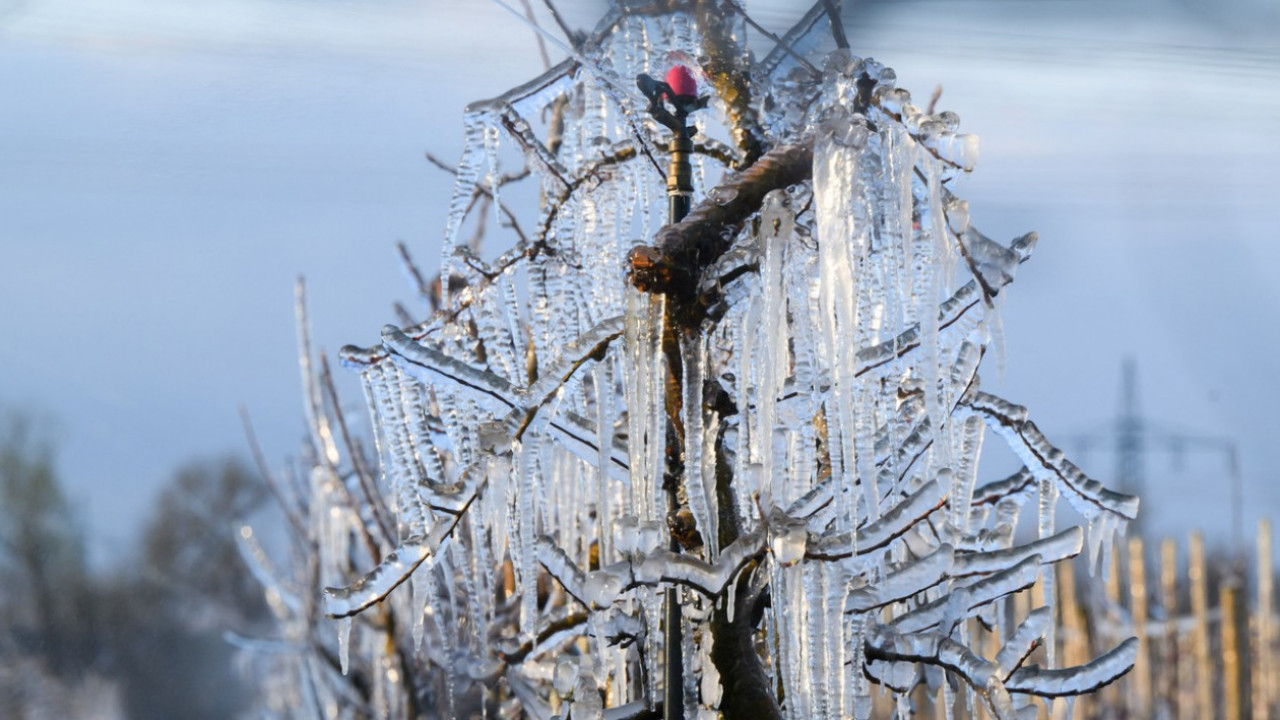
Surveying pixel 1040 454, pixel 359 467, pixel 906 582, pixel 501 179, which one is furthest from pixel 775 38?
pixel 359 467

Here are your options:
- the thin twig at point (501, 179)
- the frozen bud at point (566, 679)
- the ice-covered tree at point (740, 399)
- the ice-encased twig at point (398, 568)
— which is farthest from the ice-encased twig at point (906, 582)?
the thin twig at point (501, 179)

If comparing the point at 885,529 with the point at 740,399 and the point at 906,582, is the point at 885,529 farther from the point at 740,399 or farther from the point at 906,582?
the point at 740,399

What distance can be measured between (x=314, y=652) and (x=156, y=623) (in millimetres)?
22396

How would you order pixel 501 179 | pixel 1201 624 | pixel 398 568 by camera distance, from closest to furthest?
1. pixel 398 568
2. pixel 501 179
3. pixel 1201 624

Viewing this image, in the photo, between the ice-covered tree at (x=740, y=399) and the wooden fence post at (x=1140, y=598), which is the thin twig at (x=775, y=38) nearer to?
the ice-covered tree at (x=740, y=399)

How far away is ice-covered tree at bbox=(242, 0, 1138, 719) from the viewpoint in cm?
202

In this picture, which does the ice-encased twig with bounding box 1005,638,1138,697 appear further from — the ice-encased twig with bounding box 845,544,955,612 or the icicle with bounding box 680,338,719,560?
the icicle with bounding box 680,338,719,560

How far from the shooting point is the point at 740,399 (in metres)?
2.20

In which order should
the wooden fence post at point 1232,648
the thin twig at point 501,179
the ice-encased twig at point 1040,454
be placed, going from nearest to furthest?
the ice-encased twig at point 1040,454 → the thin twig at point 501,179 → the wooden fence post at point 1232,648

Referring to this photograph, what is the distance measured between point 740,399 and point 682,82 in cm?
58

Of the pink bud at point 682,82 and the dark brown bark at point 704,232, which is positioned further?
the pink bud at point 682,82

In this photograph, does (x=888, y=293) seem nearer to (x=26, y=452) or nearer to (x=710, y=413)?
(x=710, y=413)

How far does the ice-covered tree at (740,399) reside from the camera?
2018mm

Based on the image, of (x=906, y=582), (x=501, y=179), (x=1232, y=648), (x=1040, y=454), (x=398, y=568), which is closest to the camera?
(x=906, y=582)
